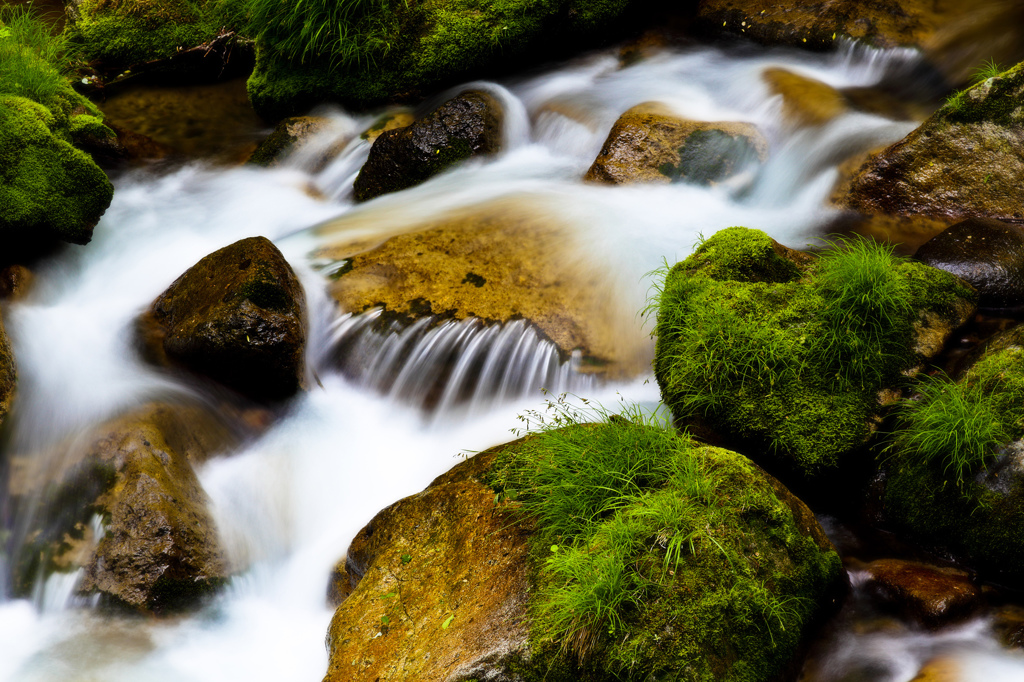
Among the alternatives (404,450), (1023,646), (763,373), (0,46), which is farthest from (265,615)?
(0,46)

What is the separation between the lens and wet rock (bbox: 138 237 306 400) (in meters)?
4.91

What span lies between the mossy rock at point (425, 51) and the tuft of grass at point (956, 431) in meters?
5.68

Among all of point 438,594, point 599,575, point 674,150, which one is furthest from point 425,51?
point 599,575

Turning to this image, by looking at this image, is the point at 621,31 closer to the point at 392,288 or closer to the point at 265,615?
the point at 392,288

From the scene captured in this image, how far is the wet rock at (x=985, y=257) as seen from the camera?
4531 mm

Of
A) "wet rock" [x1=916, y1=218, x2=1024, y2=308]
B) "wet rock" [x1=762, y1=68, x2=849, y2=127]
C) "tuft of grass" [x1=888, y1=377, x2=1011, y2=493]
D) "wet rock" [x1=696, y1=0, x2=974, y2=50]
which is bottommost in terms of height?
"tuft of grass" [x1=888, y1=377, x2=1011, y2=493]

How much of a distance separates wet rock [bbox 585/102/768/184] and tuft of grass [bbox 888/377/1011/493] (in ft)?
10.4

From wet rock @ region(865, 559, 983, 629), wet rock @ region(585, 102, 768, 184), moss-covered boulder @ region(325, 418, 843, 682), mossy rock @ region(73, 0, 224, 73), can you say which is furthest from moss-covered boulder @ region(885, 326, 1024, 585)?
mossy rock @ region(73, 0, 224, 73)

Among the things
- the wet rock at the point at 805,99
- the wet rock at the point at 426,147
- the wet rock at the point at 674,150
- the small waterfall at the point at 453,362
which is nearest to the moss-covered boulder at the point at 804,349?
the small waterfall at the point at 453,362

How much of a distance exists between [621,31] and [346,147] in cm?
331

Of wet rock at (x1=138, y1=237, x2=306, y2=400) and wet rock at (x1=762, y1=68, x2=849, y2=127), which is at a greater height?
wet rock at (x1=762, y1=68, x2=849, y2=127)

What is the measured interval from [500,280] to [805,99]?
348 cm

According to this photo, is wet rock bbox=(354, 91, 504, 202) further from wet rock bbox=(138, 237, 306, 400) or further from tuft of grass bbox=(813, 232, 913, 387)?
tuft of grass bbox=(813, 232, 913, 387)

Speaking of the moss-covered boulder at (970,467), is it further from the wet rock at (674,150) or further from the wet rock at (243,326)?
the wet rock at (243,326)
